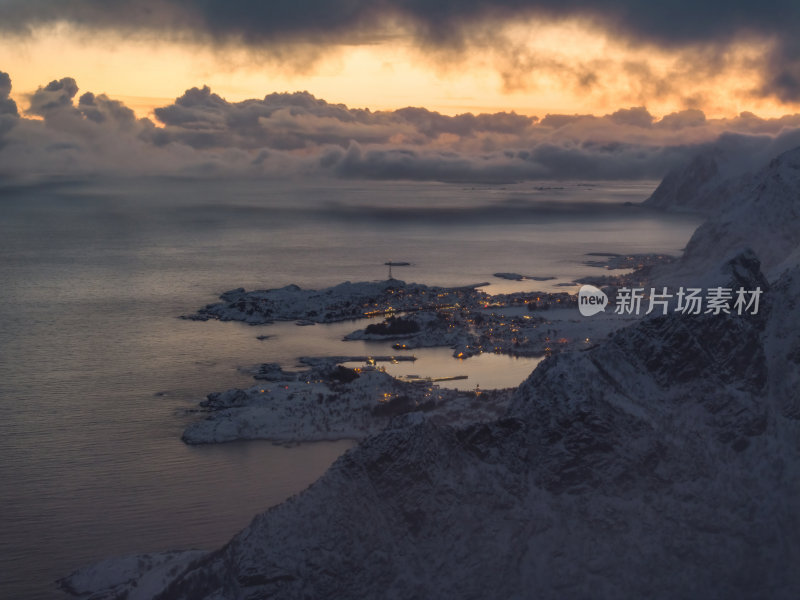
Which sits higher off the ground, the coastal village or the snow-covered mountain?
the snow-covered mountain

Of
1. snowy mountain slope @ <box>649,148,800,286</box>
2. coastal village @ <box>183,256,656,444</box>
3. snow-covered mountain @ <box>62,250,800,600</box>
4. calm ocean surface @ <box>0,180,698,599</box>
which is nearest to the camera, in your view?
snow-covered mountain @ <box>62,250,800,600</box>

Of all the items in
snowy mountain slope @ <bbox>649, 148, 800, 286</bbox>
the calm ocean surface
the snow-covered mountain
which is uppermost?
snowy mountain slope @ <bbox>649, 148, 800, 286</bbox>

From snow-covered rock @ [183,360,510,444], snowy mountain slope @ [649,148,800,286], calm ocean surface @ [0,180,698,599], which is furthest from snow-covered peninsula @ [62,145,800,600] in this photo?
snowy mountain slope @ [649,148,800,286]

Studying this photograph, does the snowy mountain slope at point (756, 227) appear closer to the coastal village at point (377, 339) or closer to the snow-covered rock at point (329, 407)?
the coastal village at point (377, 339)

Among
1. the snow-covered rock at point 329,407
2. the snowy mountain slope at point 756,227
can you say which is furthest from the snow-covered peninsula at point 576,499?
the snowy mountain slope at point 756,227

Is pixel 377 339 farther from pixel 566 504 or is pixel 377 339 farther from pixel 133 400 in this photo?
pixel 566 504

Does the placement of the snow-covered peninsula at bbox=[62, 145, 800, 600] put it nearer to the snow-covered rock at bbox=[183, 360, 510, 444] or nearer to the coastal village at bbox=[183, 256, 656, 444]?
the coastal village at bbox=[183, 256, 656, 444]

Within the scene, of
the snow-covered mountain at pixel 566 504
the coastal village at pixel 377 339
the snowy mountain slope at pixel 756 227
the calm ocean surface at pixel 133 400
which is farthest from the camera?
the snowy mountain slope at pixel 756 227

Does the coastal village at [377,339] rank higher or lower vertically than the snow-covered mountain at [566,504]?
lower

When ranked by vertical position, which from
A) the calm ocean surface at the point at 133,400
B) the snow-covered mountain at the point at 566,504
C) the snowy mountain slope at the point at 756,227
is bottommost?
the calm ocean surface at the point at 133,400
